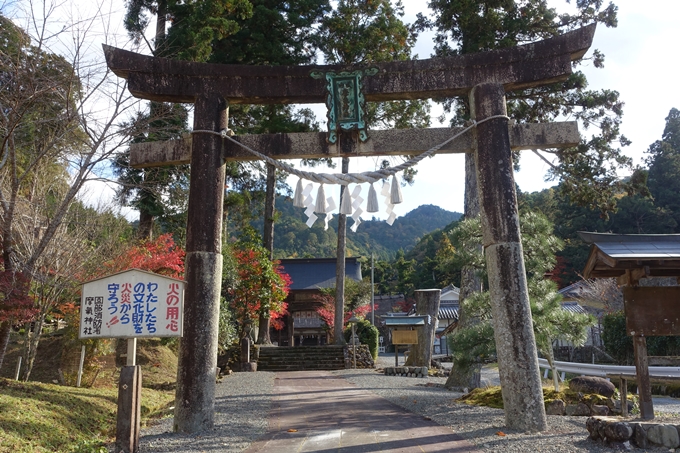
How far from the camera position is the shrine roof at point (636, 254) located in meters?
6.48

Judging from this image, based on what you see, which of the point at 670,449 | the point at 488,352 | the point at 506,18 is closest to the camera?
the point at 670,449

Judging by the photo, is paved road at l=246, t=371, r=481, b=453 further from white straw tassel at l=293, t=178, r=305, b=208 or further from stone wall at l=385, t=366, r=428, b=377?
stone wall at l=385, t=366, r=428, b=377

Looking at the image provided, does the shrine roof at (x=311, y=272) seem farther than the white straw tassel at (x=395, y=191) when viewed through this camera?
Yes

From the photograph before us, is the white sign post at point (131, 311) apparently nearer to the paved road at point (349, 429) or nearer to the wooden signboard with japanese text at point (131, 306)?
the wooden signboard with japanese text at point (131, 306)

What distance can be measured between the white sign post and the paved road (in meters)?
1.57

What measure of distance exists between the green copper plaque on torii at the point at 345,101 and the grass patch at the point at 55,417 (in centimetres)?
492

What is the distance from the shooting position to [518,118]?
1230cm

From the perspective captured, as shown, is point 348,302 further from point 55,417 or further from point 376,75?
point 376,75

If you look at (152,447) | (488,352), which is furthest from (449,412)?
(152,447)

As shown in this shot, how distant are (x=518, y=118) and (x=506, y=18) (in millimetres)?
2399

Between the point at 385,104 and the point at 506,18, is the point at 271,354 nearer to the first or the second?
the point at 385,104

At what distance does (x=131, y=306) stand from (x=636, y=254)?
6.38 meters

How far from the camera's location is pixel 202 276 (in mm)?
6414

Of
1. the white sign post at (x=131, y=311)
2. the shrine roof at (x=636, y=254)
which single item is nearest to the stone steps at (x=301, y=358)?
the shrine roof at (x=636, y=254)
